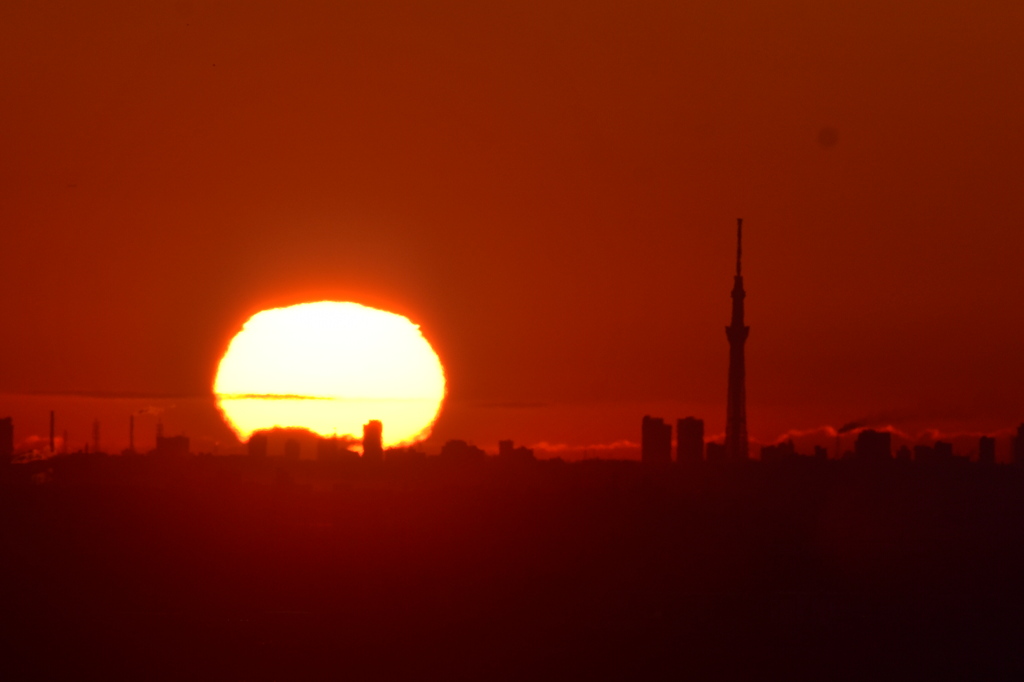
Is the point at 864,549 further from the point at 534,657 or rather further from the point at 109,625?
the point at 109,625

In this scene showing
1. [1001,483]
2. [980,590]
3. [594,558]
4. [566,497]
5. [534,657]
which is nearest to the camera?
[534,657]

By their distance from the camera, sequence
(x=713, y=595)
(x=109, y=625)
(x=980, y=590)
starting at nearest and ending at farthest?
1. (x=109, y=625)
2. (x=713, y=595)
3. (x=980, y=590)

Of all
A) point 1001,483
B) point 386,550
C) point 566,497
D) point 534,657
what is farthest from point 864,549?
point 1001,483

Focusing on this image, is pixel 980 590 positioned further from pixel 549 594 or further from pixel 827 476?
pixel 827 476

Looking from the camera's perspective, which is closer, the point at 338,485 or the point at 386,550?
the point at 386,550

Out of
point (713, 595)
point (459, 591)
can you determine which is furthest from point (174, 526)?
point (713, 595)

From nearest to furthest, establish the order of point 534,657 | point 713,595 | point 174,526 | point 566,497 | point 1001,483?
point 534,657 < point 713,595 < point 174,526 < point 566,497 < point 1001,483
